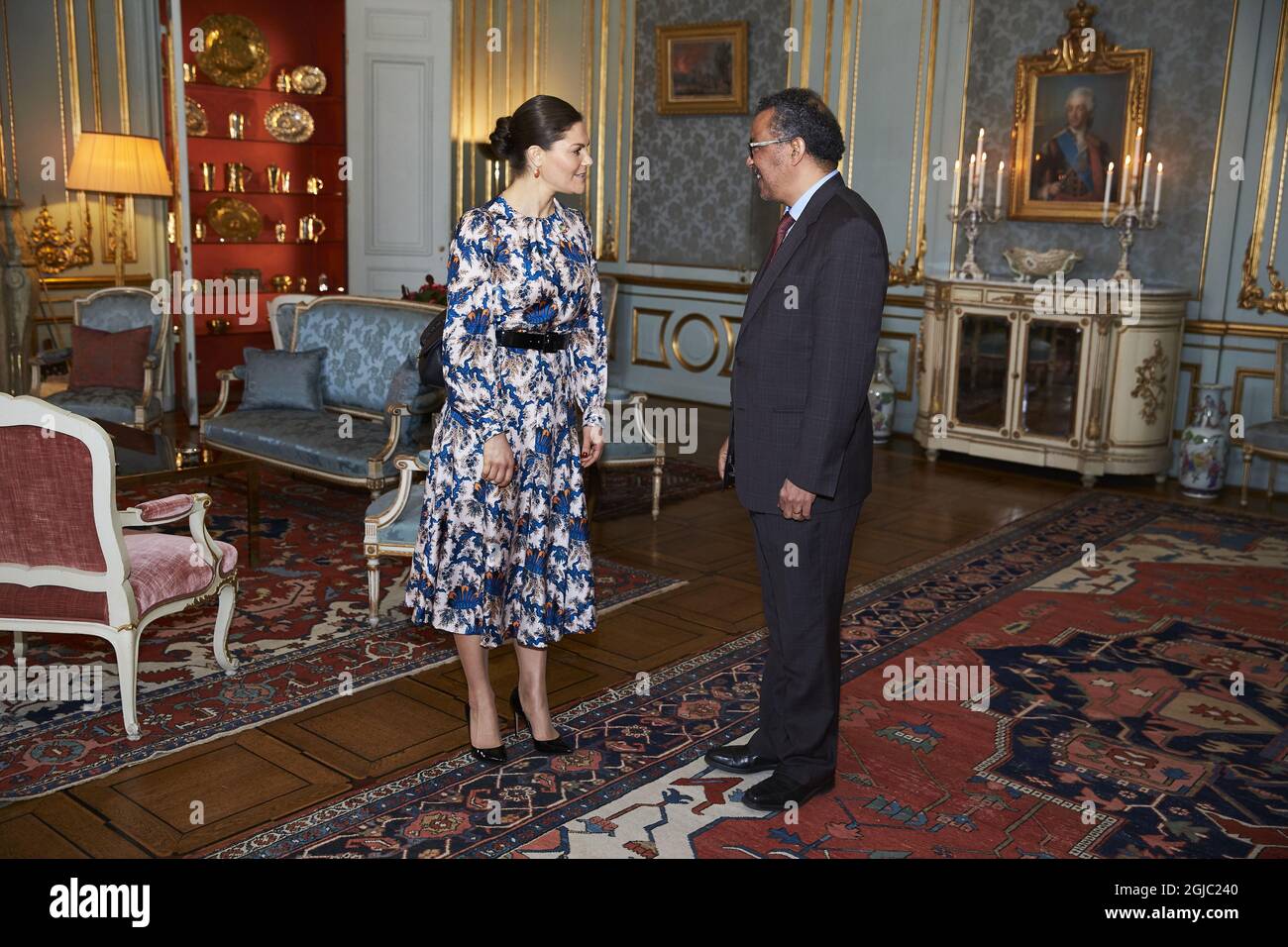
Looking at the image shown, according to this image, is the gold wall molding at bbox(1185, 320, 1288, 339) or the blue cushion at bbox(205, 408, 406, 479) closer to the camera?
the blue cushion at bbox(205, 408, 406, 479)

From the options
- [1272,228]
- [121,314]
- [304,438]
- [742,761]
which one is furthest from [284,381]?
[1272,228]

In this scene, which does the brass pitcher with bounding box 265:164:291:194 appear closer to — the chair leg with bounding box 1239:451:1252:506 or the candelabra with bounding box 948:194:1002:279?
the candelabra with bounding box 948:194:1002:279

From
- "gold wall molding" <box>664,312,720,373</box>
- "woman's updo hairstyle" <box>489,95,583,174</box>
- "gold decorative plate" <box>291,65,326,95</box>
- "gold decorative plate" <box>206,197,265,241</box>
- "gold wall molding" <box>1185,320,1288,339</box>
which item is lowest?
"gold wall molding" <box>664,312,720,373</box>

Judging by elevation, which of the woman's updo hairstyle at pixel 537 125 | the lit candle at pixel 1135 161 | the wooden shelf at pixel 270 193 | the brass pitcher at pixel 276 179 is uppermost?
the lit candle at pixel 1135 161

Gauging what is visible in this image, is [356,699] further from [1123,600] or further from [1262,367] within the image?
[1262,367]

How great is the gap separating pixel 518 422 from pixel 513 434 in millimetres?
29

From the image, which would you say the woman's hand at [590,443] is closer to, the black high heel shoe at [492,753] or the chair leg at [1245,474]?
the black high heel shoe at [492,753]

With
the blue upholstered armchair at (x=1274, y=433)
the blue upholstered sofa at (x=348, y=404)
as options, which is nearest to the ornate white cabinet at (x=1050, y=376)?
the blue upholstered armchair at (x=1274, y=433)

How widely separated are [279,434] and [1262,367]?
16.3 feet

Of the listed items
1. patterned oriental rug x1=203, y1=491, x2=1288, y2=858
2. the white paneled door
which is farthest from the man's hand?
the white paneled door

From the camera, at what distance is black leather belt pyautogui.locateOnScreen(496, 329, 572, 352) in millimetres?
2506

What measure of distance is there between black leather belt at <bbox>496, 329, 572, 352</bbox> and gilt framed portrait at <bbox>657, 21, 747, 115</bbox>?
19.4 ft

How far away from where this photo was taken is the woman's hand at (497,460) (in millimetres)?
2459

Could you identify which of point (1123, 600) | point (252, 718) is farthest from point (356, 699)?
point (1123, 600)
